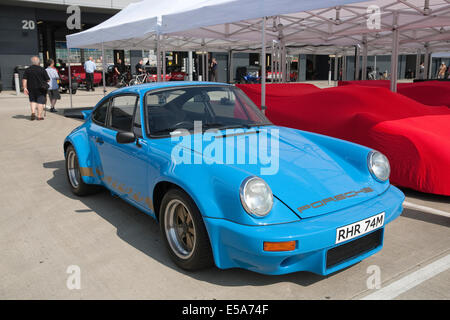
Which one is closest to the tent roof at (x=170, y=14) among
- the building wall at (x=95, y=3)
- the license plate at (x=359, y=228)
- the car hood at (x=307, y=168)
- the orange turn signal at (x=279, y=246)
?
the car hood at (x=307, y=168)

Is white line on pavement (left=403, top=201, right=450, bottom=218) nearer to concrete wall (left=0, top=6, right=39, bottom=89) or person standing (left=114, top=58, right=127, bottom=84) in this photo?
person standing (left=114, top=58, right=127, bottom=84)

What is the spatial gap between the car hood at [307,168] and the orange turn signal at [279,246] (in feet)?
0.78

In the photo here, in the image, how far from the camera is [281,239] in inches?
91.3

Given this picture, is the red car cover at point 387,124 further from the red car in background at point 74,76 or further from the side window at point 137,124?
the red car in background at point 74,76

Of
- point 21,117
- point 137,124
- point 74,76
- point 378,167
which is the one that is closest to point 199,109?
point 137,124

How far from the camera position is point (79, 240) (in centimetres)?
348

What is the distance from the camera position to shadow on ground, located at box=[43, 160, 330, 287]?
275 cm

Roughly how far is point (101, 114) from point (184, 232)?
196 centimetres

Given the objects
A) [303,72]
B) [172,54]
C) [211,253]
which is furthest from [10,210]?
[303,72]

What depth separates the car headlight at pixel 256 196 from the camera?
7.92 feet

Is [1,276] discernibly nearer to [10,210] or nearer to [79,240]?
[79,240]

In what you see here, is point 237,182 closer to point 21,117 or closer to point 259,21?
point 259,21

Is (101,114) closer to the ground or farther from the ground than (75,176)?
farther from the ground

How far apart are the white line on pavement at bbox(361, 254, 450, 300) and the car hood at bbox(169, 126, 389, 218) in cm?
58
